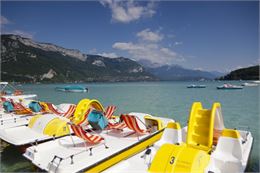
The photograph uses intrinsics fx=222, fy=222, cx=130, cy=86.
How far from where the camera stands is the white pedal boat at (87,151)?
5.80 meters

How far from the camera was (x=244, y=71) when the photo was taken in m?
120

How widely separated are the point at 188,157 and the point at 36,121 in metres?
7.21

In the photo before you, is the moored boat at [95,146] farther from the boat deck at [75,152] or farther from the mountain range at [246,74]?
the mountain range at [246,74]

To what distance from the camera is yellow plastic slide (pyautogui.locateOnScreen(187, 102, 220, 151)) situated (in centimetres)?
650

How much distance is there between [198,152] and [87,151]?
3509mm

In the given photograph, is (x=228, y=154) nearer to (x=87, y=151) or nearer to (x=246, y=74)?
(x=87, y=151)

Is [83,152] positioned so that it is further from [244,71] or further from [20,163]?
[244,71]

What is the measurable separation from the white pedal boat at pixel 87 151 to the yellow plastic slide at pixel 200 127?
191 centimetres

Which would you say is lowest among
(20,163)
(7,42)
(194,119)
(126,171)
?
(20,163)

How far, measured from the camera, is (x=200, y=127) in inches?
264

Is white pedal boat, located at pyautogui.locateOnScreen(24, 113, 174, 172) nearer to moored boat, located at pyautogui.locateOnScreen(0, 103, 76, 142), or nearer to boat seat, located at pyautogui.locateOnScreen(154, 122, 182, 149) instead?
moored boat, located at pyautogui.locateOnScreen(0, 103, 76, 142)

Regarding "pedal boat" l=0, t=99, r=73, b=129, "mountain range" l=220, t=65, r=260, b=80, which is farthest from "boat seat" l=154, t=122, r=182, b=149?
"mountain range" l=220, t=65, r=260, b=80

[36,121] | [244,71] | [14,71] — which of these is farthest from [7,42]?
[36,121]

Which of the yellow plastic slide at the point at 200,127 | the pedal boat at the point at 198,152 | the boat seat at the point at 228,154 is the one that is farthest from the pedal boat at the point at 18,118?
the boat seat at the point at 228,154
